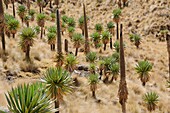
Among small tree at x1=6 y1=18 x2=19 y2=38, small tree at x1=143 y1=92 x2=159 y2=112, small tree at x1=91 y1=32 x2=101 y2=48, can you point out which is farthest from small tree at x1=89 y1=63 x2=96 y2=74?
small tree at x1=91 y1=32 x2=101 y2=48

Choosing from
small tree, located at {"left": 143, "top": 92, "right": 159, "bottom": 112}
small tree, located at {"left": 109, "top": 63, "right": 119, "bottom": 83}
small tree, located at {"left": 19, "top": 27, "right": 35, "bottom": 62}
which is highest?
small tree, located at {"left": 19, "top": 27, "right": 35, "bottom": 62}

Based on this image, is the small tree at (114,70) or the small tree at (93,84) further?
the small tree at (114,70)

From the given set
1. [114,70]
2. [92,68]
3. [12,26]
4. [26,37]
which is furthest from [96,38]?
[26,37]

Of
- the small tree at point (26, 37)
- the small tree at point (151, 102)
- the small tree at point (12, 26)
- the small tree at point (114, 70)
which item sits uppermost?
the small tree at point (12, 26)

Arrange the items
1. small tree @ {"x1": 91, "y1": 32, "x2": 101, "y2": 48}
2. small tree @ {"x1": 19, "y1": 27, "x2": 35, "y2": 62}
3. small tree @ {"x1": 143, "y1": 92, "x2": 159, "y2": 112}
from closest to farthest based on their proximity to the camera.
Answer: small tree @ {"x1": 143, "y1": 92, "x2": 159, "y2": 112} < small tree @ {"x1": 19, "y1": 27, "x2": 35, "y2": 62} < small tree @ {"x1": 91, "y1": 32, "x2": 101, "y2": 48}

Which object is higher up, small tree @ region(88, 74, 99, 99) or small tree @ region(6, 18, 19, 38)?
small tree @ region(6, 18, 19, 38)

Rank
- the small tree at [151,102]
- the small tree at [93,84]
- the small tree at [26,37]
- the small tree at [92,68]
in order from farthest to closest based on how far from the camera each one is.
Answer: the small tree at [92,68]
the small tree at [26,37]
the small tree at [93,84]
the small tree at [151,102]

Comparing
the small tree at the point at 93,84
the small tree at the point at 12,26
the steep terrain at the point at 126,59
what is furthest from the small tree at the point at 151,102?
the small tree at the point at 12,26

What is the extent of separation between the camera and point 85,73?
140 feet

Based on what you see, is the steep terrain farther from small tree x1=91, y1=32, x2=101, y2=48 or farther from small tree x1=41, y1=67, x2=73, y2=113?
small tree x1=41, y1=67, x2=73, y2=113

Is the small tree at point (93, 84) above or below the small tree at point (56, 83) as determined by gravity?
below

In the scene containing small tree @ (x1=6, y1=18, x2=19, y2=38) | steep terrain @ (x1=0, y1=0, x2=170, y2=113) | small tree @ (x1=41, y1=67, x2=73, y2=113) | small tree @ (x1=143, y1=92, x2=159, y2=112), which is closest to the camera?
small tree @ (x1=41, y1=67, x2=73, y2=113)

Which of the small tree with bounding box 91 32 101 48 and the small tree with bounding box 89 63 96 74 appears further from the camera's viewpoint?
the small tree with bounding box 91 32 101 48

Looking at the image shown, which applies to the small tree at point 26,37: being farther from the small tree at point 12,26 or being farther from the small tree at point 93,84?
the small tree at point 93,84
